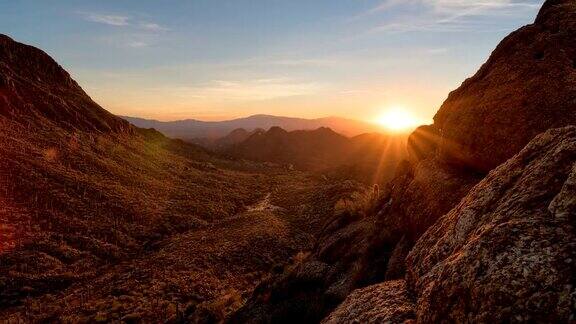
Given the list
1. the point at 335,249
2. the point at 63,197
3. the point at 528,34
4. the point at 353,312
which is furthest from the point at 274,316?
the point at 63,197

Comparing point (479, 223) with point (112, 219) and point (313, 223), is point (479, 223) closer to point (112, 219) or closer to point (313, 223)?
point (313, 223)

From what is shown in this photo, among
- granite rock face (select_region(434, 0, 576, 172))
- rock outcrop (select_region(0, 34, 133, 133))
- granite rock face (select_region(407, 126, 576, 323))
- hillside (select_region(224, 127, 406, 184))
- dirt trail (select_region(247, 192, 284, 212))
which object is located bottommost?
dirt trail (select_region(247, 192, 284, 212))

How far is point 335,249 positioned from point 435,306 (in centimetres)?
1048

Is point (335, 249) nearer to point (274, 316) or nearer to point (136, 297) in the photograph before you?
point (274, 316)

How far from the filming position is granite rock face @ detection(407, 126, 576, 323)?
3.75 metres

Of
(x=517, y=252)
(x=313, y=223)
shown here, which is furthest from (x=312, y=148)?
(x=517, y=252)

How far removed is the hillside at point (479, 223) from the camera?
405 centimetres

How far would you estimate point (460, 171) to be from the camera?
36.4ft

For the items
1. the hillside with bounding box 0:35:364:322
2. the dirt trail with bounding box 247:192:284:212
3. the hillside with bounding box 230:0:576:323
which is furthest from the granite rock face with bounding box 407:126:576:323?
the dirt trail with bounding box 247:192:284:212

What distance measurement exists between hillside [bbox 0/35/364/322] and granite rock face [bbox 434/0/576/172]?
1180 centimetres

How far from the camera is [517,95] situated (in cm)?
981

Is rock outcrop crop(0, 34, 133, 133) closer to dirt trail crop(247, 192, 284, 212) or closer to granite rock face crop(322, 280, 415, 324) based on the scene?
dirt trail crop(247, 192, 284, 212)

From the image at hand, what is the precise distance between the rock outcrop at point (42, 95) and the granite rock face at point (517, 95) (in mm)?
54590

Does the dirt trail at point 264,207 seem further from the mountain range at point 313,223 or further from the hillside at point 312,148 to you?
the hillside at point 312,148
